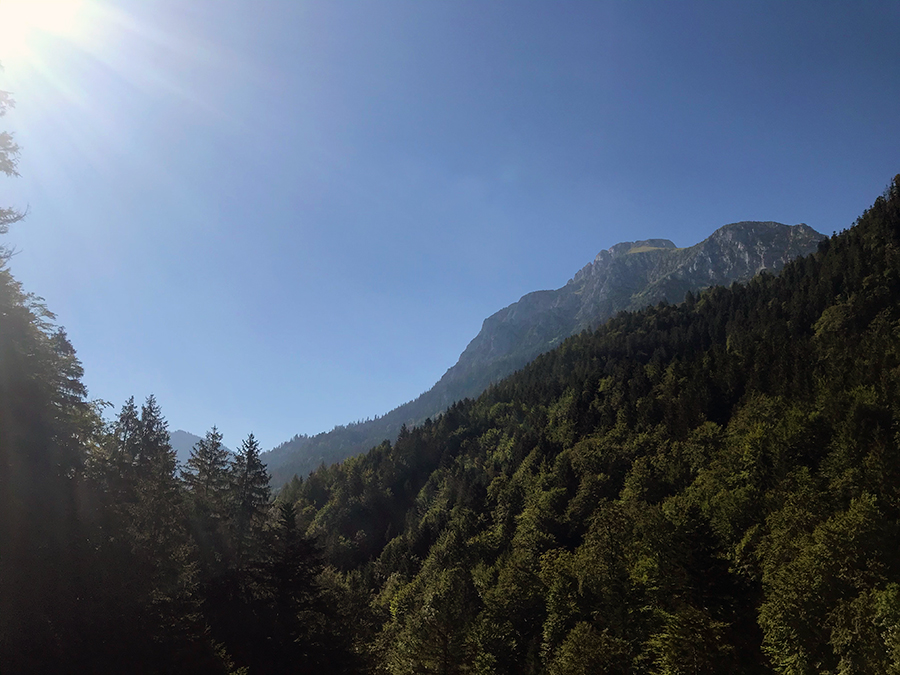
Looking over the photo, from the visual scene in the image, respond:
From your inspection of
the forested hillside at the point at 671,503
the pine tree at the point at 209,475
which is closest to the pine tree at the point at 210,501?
the pine tree at the point at 209,475

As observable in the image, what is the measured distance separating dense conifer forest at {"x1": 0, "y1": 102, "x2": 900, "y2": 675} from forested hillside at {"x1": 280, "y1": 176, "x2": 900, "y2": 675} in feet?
1.21

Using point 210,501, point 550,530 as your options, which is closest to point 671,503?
point 550,530

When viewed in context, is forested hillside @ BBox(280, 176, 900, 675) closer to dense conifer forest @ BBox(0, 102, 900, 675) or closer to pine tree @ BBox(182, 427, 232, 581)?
dense conifer forest @ BBox(0, 102, 900, 675)

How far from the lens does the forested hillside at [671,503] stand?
38.8m

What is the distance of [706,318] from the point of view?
162 meters

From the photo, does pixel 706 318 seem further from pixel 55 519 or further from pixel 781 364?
pixel 55 519

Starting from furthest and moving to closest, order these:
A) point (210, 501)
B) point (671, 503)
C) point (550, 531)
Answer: point (550, 531) < point (671, 503) < point (210, 501)

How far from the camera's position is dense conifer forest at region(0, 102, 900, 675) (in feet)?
68.5

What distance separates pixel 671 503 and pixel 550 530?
89.9ft

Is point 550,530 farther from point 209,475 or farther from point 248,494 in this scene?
point 209,475

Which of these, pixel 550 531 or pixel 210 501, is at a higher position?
pixel 210 501

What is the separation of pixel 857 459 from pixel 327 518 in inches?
4829

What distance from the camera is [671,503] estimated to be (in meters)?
71.8

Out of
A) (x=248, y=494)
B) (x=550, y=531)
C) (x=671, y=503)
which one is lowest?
(x=550, y=531)
